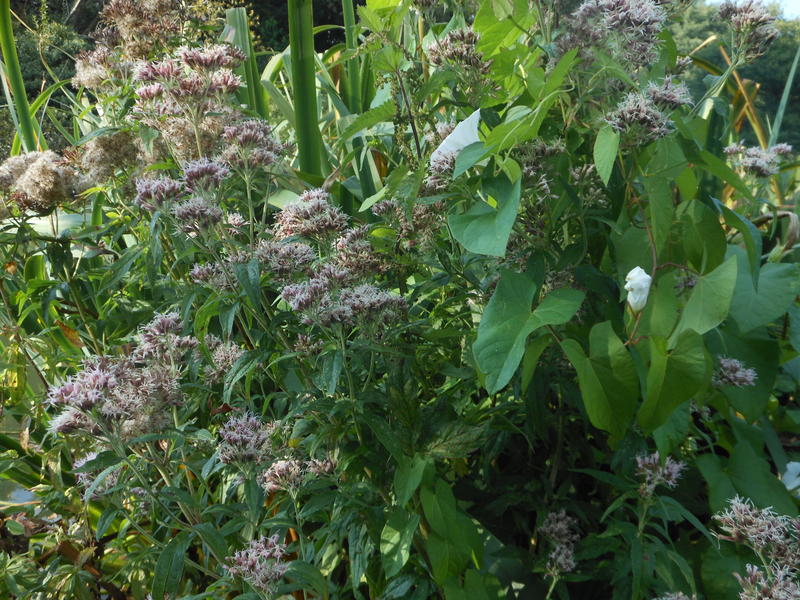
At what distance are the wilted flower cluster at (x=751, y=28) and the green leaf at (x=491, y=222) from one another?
0.48 meters

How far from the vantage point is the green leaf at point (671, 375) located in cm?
80

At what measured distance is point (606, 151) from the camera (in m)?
0.79

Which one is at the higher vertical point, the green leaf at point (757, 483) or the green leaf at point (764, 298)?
the green leaf at point (764, 298)

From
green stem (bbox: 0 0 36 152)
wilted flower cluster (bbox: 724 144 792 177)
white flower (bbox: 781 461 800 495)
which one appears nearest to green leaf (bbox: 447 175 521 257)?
wilted flower cluster (bbox: 724 144 792 177)

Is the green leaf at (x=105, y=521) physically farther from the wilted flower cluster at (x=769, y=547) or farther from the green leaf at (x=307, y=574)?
the wilted flower cluster at (x=769, y=547)

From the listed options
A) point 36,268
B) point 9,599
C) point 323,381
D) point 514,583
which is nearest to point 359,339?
point 323,381

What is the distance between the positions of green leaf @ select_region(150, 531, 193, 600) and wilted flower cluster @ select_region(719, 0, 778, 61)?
3.37 feet

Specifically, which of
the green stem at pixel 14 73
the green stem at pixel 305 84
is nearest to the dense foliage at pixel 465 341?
the green stem at pixel 305 84

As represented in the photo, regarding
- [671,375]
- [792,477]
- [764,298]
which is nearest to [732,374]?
[764,298]

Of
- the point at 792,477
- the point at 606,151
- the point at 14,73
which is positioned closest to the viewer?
the point at 606,151

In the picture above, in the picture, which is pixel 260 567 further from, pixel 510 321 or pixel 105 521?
pixel 510 321

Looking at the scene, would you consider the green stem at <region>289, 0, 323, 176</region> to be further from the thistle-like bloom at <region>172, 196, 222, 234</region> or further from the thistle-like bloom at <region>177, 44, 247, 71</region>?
A: the thistle-like bloom at <region>172, 196, 222, 234</region>

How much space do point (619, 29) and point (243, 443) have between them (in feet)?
2.28

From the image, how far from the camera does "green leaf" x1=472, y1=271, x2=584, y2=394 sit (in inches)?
31.6
